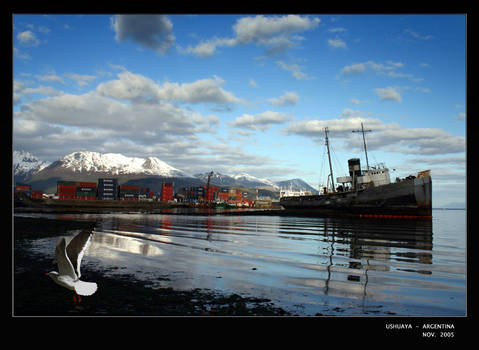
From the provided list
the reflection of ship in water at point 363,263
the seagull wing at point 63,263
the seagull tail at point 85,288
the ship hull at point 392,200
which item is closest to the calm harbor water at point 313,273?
the reflection of ship in water at point 363,263

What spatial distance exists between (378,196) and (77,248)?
6921 cm

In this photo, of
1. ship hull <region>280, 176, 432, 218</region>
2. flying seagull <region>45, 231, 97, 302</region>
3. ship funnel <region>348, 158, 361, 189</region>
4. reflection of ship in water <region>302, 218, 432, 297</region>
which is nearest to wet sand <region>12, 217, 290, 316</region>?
flying seagull <region>45, 231, 97, 302</region>

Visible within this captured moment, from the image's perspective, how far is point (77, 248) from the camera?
279 inches

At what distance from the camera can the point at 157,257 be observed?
15.9 meters

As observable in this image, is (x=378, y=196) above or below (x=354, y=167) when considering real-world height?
below

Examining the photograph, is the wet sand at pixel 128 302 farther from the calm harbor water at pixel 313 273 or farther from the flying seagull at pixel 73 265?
the flying seagull at pixel 73 265

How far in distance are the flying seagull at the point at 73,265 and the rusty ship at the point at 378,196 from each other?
6468 centimetres

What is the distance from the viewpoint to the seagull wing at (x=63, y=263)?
6621 millimetres

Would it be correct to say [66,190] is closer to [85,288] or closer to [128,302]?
[128,302]

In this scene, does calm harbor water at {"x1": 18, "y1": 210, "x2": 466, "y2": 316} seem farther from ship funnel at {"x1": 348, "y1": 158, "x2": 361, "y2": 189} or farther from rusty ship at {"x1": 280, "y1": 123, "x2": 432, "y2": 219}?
ship funnel at {"x1": 348, "y1": 158, "x2": 361, "y2": 189}

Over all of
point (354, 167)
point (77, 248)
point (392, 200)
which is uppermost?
point (354, 167)

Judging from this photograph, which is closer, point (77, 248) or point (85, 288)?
point (77, 248)

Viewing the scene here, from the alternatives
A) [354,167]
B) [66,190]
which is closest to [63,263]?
[354,167]
